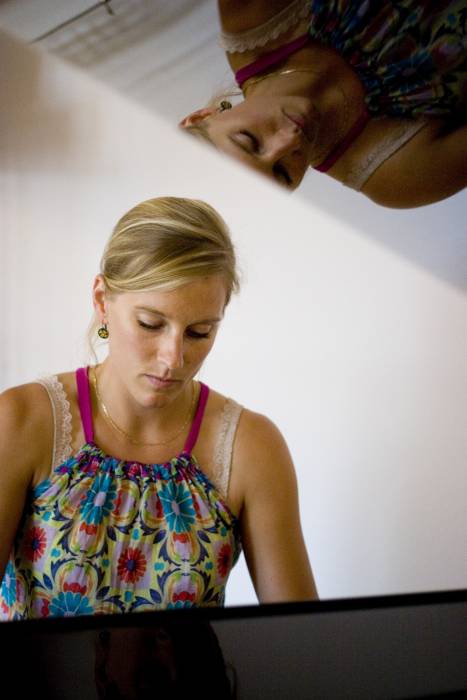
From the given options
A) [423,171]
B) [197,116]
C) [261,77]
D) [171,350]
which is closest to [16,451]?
[171,350]

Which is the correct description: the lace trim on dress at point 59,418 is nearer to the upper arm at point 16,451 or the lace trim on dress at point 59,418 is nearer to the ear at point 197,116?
the upper arm at point 16,451

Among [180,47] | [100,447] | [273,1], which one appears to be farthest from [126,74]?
[100,447]

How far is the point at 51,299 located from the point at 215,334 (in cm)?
23

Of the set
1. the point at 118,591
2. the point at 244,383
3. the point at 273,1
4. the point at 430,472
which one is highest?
the point at 273,1

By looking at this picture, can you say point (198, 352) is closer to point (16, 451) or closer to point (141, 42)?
point (16, 451)

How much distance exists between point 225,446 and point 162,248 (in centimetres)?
30

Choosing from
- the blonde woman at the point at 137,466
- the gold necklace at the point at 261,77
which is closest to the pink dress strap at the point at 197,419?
the blonde woman at the point at 137,466

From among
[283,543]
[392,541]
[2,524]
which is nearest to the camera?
[2,524]

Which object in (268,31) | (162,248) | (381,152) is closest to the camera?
(162,248)

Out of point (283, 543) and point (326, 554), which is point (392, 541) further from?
point (283, 543)

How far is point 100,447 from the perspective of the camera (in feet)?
3.52

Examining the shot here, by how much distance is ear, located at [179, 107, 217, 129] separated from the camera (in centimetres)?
109

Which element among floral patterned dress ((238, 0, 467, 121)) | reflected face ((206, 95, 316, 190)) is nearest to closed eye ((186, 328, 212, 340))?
reflected face ((206, 95, 316, 190))

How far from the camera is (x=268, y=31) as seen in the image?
1.12m
